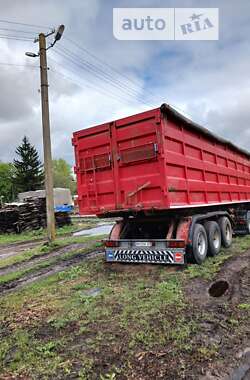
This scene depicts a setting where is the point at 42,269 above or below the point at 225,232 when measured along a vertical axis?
below

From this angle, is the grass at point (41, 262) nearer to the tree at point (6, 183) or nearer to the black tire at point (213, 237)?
the black tire at point (213, 237)

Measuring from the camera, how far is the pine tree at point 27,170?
158 ft

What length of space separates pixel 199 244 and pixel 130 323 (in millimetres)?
3375

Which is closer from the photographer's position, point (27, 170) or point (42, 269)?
point (42, 269)

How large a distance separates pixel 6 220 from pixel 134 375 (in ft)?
57.1

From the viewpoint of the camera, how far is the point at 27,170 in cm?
4931

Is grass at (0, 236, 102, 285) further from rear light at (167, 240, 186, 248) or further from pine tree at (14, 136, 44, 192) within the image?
pine tree at (14, 136, 44, 192)

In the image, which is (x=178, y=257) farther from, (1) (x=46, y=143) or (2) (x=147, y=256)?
(1) (x=46, y=143)

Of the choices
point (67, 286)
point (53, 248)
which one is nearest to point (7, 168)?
point (53, 248)

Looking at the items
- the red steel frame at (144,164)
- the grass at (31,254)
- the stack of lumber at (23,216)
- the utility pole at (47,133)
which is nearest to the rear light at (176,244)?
the red steel frame at (144,164)

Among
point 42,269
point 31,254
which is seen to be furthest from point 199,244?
point 31,254

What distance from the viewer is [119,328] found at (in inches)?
156

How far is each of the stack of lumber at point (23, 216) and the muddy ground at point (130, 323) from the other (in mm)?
12018

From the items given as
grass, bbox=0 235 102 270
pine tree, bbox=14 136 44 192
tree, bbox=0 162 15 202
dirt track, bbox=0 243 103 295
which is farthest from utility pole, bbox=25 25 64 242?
tree, bbox=0 162 15 202
